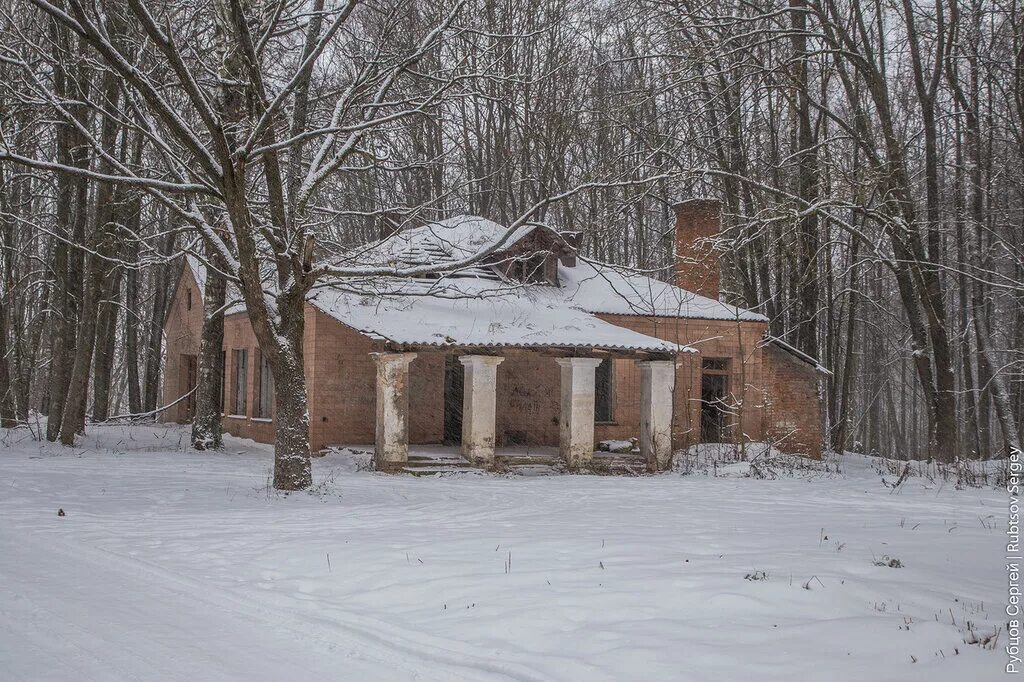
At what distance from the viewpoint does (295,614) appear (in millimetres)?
5516

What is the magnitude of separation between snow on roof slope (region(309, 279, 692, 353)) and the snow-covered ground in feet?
18.4

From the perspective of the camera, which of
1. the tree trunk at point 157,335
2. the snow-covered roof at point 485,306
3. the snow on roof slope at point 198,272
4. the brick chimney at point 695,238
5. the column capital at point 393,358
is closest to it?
the snow-covered roof at point 485,306

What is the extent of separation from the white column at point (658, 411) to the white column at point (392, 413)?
199 inches

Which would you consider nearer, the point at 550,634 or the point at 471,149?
the point at 550,634

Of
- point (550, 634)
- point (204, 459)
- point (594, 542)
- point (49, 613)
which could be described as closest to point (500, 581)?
point (550, 634)

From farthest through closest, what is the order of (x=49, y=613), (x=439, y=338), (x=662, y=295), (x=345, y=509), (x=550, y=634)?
(x=662, y=295) → (x=439, y=338) → (x=345, y=509) → (x=49, y=613) → (x=550, y=634)

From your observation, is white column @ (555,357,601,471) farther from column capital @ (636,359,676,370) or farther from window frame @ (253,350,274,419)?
window frame @ (253,350,274,419)

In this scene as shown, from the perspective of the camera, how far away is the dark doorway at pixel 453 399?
823 inches

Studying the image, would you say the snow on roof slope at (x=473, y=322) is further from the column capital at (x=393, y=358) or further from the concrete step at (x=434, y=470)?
the concrete step at (x=434, y=470)

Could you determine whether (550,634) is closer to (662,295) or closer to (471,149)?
(662,295)

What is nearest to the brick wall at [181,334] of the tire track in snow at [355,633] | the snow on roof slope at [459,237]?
the snow on roof slope at [459,237]

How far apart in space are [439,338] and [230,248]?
4631 mm

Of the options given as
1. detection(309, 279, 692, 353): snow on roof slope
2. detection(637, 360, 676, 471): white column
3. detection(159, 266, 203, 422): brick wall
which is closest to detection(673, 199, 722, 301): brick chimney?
detection(309, 279, 692, 353): snow on roof slope

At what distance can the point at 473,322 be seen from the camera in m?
17.6
